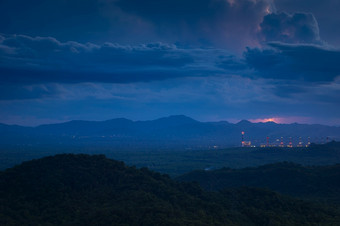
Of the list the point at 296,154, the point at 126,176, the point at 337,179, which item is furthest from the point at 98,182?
the point at 296,154

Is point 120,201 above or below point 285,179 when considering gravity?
above

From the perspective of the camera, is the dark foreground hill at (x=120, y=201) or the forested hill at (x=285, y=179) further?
the forested hill at (x=285, y=179)

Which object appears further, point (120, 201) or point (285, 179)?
point (285, 179)

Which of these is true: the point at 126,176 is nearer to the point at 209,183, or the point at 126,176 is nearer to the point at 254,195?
the point at 254,195

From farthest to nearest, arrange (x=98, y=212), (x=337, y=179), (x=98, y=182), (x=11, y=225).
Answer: (x=337, y=179) < (x=98, y=182) < (x=98, y=212) < (x=11, y=225)
